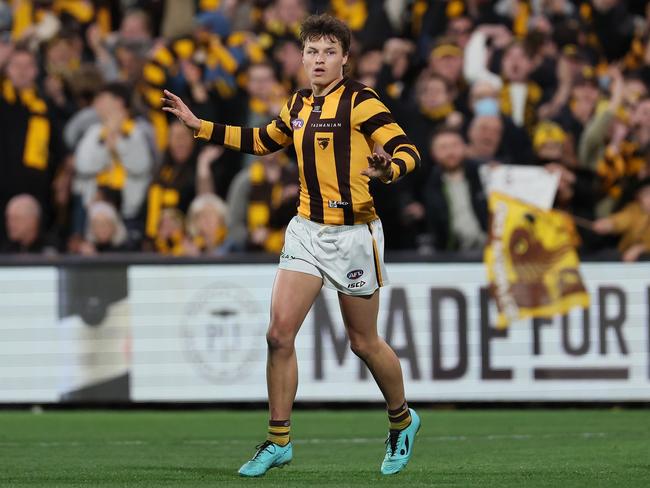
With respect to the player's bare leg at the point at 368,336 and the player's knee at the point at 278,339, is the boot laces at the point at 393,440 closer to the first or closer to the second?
the player's bare leg at the point at 368,336

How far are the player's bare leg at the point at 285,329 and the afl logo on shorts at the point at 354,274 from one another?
0.50ft

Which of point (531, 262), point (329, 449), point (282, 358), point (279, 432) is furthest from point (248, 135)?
point (531, 262)

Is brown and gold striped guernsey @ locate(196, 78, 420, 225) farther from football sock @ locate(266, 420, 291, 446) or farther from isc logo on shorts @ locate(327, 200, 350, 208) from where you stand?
football sock @ locate(266, 420, 291, 446)

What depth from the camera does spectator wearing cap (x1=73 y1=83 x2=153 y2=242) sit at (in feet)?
44.3

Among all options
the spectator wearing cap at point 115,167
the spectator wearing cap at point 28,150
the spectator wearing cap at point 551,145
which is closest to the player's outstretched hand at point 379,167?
the spectator wearing cap at point 551,145

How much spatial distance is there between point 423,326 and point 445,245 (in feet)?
2.80

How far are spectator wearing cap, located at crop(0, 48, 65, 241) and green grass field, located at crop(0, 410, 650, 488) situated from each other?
2258 millimetres

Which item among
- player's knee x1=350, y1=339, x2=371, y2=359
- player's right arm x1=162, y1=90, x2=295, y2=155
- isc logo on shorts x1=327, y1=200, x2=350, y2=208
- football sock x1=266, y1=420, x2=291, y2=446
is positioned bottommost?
football sock x1=266, y1=420, x2=291, y2=446

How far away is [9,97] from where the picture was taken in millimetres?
13961

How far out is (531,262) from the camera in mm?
12711

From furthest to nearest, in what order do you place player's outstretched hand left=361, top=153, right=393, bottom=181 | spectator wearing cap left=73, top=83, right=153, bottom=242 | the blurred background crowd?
spectator wearing cap left=73, top=83, right=153, bottom=242 → the blurred background crowd → player's outstretched hand left=361, top=153, right=393, bottom=181

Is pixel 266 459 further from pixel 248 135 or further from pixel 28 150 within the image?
pixel 28 150

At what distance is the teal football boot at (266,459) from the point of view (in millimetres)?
7270

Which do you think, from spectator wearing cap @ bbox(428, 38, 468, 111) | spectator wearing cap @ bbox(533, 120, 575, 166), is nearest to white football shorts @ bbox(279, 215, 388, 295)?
spectator wearing cap @ bbox(533, 120, 575, 166)
